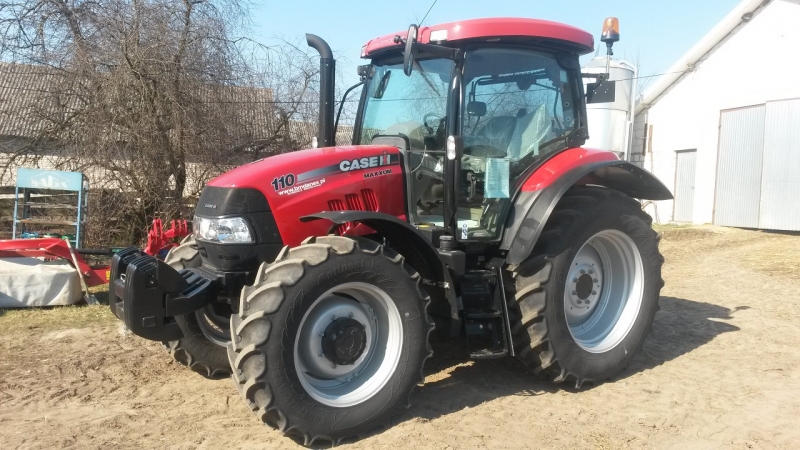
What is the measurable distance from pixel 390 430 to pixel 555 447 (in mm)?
889

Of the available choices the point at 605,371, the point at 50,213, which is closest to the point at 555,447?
the point at 605,371

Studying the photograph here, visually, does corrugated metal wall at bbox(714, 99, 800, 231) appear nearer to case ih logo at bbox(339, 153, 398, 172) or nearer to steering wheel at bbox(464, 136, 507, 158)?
steering wheel at bbox(464, 136, 507, 158)

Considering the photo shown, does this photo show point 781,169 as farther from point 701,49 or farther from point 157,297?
point 157,297

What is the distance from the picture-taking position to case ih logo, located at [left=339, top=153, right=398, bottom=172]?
159 inches

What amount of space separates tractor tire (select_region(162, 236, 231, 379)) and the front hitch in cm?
60

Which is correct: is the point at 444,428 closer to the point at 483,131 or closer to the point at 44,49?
the point at 483,131

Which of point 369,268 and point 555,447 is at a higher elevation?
point 369,268

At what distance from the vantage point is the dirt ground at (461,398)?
363 cm

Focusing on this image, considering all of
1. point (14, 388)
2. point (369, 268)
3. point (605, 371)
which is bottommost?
point (14, 388)

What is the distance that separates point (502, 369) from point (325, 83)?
237 centimetres

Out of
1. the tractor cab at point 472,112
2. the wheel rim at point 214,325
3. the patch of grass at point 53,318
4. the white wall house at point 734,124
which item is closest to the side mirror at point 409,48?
the tractor cab at point 472,112

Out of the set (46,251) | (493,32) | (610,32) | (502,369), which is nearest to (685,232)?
(610,32)

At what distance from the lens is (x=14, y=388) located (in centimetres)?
430

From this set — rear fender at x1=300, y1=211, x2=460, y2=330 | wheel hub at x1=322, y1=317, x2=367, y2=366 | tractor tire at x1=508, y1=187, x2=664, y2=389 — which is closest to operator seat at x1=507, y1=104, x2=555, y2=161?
tractor tire at x1=508, y1=187, x2=664, y2=389
